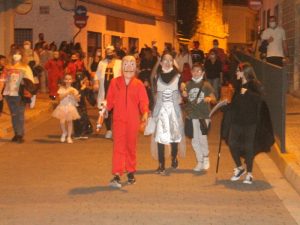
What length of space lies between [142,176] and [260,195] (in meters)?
2.07

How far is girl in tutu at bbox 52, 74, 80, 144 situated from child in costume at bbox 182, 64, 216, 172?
4.08 m

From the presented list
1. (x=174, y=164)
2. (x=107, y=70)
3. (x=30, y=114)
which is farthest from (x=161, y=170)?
(x=30, y=114)

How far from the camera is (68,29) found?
33219 mm

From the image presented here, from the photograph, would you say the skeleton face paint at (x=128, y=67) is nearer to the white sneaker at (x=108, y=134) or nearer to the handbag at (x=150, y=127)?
the handbag at (x=150, y=127)

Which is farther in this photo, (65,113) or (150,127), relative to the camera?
(65,113)

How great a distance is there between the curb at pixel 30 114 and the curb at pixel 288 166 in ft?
21.2

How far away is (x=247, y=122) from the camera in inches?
404

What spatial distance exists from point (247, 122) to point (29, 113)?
34.9ft

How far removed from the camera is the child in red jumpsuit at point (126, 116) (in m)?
9.98

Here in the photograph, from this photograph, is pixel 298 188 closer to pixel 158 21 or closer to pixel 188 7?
pixel 158 21

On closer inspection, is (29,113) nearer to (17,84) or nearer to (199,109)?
(17,84)

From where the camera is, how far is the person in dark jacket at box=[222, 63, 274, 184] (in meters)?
10.2

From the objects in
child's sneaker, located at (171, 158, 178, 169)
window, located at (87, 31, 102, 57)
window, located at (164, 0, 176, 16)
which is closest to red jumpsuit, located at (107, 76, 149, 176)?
child's sneaker, located at (171, 158, 178, 169)

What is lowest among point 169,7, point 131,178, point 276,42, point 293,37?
point 131,178
